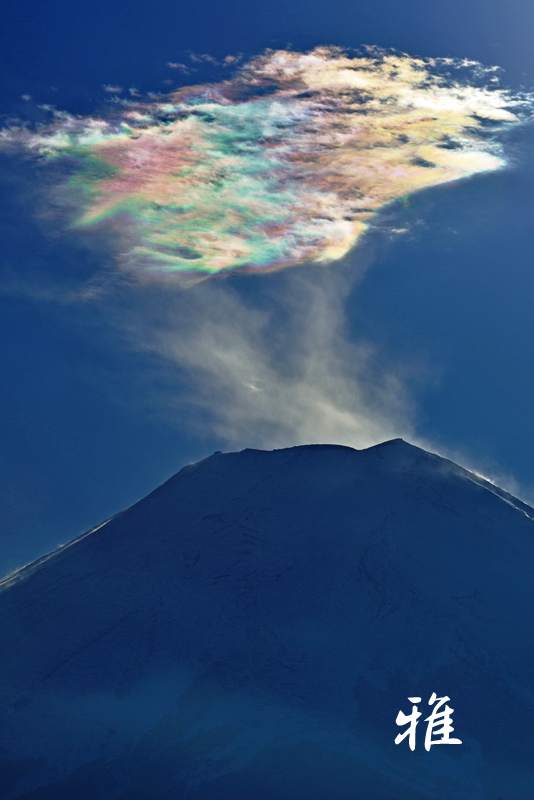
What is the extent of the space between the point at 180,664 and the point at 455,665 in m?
16.4

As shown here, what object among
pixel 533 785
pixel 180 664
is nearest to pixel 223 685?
pixel 180 664

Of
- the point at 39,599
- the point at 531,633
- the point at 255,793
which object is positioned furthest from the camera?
the point at 39,599

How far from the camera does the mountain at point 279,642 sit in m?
37.3

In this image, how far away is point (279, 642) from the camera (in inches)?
1774

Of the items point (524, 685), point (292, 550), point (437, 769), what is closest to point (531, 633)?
point (524, 685)

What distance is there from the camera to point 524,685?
43531 mm

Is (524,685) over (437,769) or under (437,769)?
over

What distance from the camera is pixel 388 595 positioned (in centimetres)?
4891

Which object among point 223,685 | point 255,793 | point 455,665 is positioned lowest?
point 255,793

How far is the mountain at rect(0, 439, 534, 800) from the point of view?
37281 mm

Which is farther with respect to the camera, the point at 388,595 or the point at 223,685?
the point at 388,595

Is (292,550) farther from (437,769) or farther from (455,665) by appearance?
(437,769)

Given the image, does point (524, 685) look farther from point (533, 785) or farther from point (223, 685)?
point (223, 685)

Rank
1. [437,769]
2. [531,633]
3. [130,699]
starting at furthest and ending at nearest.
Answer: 1. [531,633]
2. [130,699]
3. [437,769]
